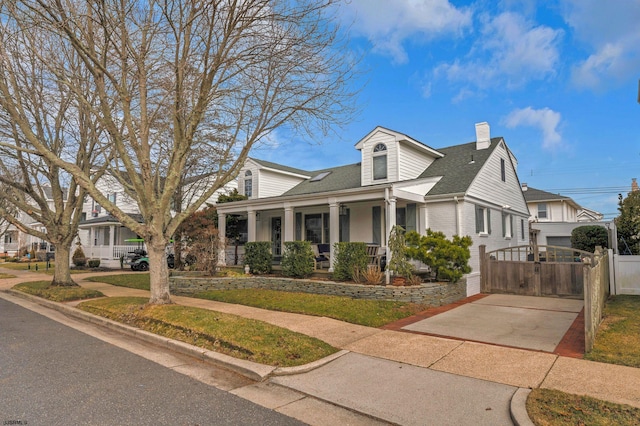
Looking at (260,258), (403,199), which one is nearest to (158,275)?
(260,258)

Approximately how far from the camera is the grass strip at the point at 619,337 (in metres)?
5.62

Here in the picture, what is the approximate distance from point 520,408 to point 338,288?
301 inches

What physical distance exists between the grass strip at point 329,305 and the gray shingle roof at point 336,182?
22.4 feet

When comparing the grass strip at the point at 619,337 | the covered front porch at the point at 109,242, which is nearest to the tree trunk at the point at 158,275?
the grass strip at the point at 619,337

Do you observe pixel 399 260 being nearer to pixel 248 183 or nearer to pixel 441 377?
pixel 441 377

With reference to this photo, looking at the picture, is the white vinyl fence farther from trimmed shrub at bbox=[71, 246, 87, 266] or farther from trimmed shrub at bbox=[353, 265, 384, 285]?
trimmed shrub at bbox=[71, 246, 87, 266]

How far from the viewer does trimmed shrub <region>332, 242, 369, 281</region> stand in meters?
11.8

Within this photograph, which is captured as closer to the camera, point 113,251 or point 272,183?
point 272,183

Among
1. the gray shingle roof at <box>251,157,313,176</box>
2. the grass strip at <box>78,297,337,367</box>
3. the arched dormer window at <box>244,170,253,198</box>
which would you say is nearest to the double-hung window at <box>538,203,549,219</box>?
the gray shingle roof at <box>251,157,313,176</box>

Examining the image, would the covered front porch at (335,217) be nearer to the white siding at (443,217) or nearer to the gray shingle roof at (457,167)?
the white siding at (443,217)

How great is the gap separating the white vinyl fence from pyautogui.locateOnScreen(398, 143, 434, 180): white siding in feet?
24.6

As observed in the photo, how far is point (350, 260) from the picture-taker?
12.0 metres

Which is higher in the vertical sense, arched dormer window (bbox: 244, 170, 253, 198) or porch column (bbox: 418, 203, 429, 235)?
arched dormer window (bbox: 244, 170, 253, 198)

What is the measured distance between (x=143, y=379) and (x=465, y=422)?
3.94 meters
